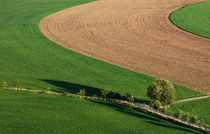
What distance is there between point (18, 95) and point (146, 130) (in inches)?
563

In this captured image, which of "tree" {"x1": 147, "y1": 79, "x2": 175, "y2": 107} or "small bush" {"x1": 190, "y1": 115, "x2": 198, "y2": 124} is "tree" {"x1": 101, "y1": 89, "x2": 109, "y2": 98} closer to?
"tree" {"x1": 147, "y1": 79, "x2": 175, "y2": 107}

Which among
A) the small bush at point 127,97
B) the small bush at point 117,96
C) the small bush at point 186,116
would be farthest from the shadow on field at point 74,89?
the small bush at point 186,116

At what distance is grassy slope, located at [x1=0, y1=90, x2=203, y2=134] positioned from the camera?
26.5 m

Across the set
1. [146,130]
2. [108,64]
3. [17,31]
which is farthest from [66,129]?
[17,31]

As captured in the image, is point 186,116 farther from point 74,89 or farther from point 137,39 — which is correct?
point 137,39

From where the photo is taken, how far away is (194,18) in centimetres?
7400

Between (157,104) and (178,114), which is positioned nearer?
(178,114)

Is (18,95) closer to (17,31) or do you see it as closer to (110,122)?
(110,122)

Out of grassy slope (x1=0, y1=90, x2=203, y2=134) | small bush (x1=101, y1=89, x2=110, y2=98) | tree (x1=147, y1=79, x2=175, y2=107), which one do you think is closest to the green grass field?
tree (x1=147, y1=79, x2=175, y2=107)

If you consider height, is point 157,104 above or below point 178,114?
above

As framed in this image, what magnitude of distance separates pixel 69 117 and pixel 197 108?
1387cm

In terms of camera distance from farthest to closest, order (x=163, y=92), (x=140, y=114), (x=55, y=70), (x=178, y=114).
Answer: (x=55, y=70)
(x=163, y=92)
(x=140, y=114)
(x=178, y=114)

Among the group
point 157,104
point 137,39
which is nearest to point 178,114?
point 157,104

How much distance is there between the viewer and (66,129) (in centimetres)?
2645
